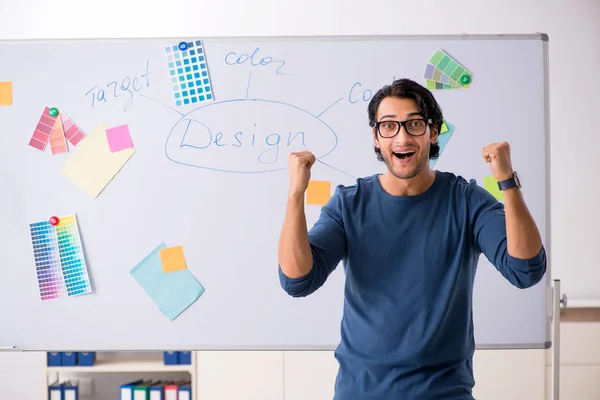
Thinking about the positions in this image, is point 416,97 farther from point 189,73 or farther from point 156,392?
point 156,392

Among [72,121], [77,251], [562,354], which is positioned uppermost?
[72,121]

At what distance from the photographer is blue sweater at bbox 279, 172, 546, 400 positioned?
1.35m

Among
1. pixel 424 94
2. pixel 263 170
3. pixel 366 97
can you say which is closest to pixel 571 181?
pixel 366 97

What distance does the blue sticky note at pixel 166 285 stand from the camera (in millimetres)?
2131

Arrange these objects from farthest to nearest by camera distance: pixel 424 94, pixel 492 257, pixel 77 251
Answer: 1. pixel 77 251
2. pixel 424 94
3. pixel 492 257

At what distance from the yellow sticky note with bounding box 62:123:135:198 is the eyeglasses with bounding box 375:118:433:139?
101cm

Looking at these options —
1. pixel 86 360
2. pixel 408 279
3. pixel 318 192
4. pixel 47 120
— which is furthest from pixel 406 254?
pixel 86 360

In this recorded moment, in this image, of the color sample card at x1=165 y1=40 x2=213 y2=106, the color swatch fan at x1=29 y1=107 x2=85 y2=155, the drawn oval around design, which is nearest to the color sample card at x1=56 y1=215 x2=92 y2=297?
the color swatch fan at x1=29 y1=107 x2=85 y2=155

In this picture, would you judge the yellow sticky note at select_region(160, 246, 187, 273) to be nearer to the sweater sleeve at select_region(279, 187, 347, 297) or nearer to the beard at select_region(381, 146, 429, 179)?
the sweater sleeve at select_region(279, 187, 347, 297)

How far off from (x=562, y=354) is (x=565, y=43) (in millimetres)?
1341

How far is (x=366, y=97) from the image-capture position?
7.11 feet

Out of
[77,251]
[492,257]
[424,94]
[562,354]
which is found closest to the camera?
[492,257]

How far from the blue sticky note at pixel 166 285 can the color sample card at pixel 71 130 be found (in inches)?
16.8

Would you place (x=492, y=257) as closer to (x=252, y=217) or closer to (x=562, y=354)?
(x=252, y=217)
